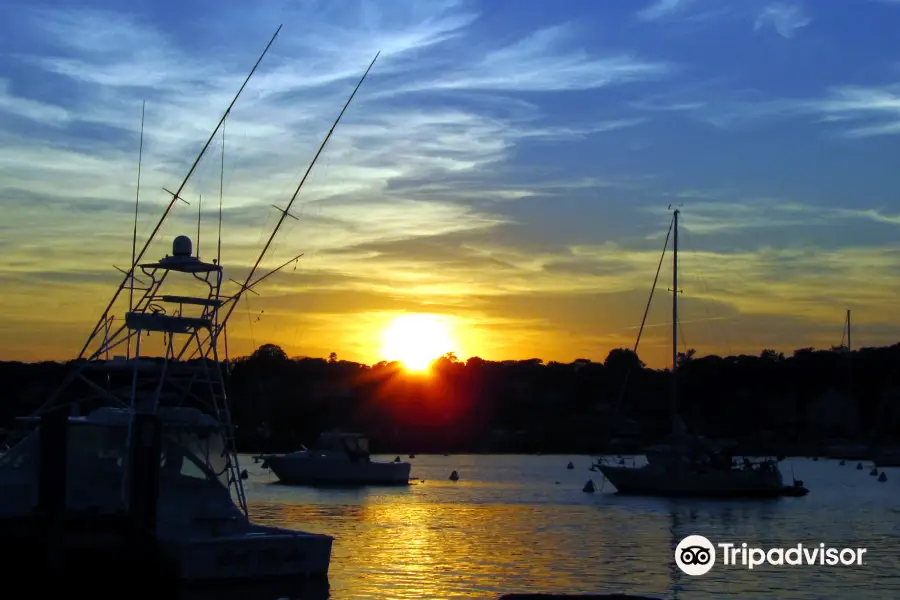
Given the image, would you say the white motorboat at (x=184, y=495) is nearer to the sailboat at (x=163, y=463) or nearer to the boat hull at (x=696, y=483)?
the sailboat at (x=163, y=463)

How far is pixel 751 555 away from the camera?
163 feet

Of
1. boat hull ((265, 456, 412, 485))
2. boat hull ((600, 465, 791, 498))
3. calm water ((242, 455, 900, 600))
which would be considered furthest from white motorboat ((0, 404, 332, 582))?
boat hull ((265, 456, 412, 485))

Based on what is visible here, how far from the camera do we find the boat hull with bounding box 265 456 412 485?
95.6 m

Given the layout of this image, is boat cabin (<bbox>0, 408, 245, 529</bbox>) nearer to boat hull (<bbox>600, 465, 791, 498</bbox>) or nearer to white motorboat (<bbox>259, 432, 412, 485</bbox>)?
boat hull (<bbox>600, 465, 791, 498</bbox>)

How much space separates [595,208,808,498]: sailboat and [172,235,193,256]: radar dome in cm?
5030

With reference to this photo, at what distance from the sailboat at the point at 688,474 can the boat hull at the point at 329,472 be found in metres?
20.8

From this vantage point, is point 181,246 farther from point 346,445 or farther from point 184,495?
point 346,445

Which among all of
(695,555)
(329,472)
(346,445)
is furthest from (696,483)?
(695,555)

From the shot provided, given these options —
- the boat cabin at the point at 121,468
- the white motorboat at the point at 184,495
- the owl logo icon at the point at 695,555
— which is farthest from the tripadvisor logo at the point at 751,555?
the boat cabin at the point at 121,468

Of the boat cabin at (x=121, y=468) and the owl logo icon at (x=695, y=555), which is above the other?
the boat cabin at (x=121, y=468)

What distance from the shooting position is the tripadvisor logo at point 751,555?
45.7 meters

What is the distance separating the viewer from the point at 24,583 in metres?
29.7

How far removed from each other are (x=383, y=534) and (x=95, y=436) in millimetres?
26112

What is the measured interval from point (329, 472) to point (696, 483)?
30.4 metres
